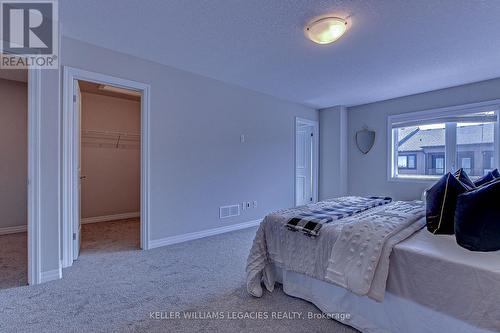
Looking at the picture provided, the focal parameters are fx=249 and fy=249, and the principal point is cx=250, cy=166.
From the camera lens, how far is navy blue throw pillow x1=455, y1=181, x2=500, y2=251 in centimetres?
128

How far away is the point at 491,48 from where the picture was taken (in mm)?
2775

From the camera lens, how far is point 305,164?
230 inches

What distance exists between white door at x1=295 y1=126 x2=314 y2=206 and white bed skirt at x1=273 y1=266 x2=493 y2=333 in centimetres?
375

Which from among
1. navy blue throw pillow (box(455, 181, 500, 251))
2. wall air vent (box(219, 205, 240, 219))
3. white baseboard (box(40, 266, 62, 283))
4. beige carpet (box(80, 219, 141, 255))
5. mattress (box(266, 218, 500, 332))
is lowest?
beige carpet (box(80, 219, 141, 255))

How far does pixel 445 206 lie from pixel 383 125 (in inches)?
148

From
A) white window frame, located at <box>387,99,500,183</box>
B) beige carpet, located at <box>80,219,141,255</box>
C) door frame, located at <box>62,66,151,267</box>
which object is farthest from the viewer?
white window frame, located at <box>387,99,500,183</box>

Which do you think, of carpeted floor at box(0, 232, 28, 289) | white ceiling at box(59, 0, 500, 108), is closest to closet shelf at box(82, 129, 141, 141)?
carpeted floor at box(0, 232, 28, 289)

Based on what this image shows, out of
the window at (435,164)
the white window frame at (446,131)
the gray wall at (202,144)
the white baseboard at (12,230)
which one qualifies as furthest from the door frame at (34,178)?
the window at (435,164)

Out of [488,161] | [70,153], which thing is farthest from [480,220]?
[488,161]

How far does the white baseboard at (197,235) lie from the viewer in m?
3.26

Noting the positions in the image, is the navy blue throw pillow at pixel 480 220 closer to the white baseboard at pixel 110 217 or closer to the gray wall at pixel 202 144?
the gray wall at pixel 202 144

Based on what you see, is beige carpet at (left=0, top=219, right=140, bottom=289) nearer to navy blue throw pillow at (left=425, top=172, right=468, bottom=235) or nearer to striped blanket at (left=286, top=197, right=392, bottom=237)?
striped blanket at (left=286, top=197, right=392, bottom=237)

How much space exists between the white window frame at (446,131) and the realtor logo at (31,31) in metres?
5.23

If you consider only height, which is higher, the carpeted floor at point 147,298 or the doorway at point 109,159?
the doorway at point 109,159
